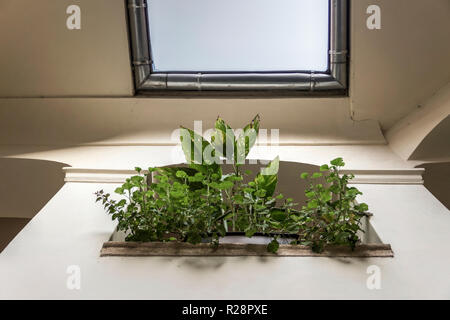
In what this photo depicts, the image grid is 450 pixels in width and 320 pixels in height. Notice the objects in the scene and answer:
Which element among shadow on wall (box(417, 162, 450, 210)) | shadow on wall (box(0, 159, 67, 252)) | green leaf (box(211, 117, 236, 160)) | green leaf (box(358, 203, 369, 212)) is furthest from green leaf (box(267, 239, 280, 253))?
shadow on wall (box(0, 159, 67, 252))

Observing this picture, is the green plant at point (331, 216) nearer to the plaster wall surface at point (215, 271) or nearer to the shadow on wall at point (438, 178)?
the plaster wall surface at point (215, 271)

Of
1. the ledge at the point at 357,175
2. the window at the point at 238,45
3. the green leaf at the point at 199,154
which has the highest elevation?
the window at the point at 238,45

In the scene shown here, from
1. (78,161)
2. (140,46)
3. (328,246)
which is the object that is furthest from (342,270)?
(140,46)

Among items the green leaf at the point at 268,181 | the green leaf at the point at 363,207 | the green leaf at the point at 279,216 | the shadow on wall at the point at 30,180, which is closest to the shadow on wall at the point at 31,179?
the shadow on wall at the point at 30,180

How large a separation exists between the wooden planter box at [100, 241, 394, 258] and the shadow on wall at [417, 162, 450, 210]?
1.67m

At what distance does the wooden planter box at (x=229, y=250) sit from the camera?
136 inches

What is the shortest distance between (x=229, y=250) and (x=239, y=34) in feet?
8.52

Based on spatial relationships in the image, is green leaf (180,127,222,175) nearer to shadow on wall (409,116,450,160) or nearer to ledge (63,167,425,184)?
ledge (63,167,425,184)

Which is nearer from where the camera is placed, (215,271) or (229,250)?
(215,271)

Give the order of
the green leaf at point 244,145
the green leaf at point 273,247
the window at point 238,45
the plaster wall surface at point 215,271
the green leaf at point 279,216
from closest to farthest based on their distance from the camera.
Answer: the plaster wall surface at point 215,271 < the green leaf at point 273,247 < the green leaf at point 279,216 < the green leaf at point 244,145 < the window at point 238,45

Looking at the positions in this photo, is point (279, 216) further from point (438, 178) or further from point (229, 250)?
point (438, 178)

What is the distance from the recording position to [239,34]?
5.36 m

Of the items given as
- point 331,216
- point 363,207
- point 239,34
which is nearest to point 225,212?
point 331,216

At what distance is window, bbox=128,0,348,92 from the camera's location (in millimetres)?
5305
